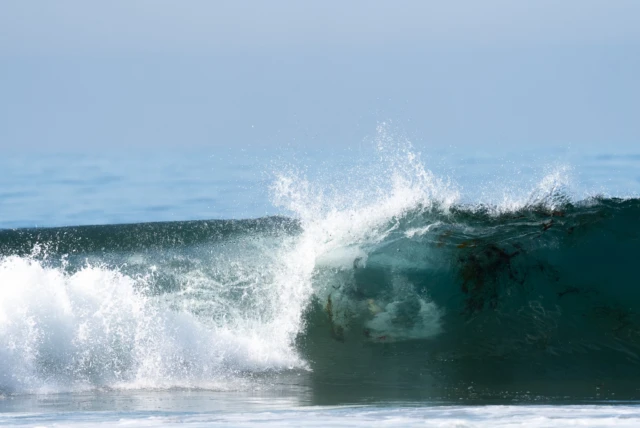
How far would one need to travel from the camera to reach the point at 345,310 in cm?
950

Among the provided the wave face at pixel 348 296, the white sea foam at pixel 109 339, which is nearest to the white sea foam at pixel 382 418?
the wave face at pixel 348 296

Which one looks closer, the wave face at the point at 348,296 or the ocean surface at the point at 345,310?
the ocean surface at the point at 345,310

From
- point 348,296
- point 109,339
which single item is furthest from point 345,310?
point 109,339

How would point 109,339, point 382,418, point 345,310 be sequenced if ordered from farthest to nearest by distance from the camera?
point 345,310, point 109,339, point 382,418

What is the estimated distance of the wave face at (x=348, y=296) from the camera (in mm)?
8273

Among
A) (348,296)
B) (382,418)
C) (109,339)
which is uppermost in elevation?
(348,296)

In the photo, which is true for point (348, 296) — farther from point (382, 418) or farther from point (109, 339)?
point (382, 418)

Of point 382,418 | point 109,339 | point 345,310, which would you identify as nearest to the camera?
point 382,418

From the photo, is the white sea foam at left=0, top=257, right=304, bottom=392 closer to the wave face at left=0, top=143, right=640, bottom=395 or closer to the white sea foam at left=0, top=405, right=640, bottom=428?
the wave face at left=0, top=143, right=640, bottom=395

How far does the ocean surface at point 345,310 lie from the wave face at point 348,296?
0.02 metres

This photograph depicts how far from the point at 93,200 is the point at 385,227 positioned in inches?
624

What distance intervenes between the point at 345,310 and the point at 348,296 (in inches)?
7.6

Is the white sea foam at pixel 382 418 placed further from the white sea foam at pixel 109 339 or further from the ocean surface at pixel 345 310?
the white sea foam at pixel 109 339

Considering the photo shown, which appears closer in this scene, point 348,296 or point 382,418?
point 382,418
